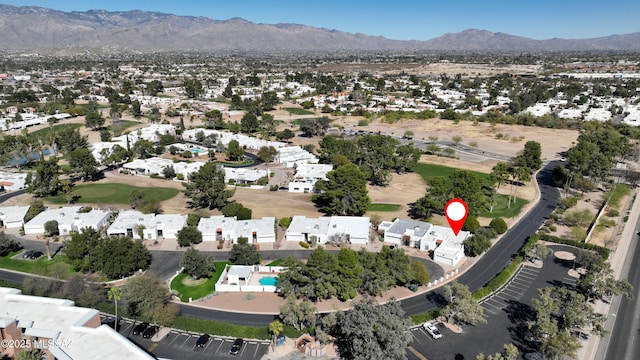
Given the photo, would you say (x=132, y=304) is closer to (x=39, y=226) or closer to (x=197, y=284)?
(x=197, y=284)

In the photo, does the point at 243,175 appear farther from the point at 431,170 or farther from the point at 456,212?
the point at 456,212

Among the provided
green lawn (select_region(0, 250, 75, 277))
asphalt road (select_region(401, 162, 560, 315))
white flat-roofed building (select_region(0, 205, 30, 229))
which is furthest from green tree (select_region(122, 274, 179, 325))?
white flat-roofed building (select_region(0, 205, 30, 229))

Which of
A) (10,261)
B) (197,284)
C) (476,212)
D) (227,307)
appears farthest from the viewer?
(476,212)

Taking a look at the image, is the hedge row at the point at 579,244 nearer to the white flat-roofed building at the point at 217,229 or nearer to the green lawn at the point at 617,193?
the green lawn at the point at 617,193

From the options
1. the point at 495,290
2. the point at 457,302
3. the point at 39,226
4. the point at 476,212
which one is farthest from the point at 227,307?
the point at 476,212

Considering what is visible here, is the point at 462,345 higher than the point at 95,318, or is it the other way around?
the point at 95,318

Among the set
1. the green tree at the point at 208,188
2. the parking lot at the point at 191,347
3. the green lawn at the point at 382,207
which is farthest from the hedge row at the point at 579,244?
the green tree at the point at 208,188

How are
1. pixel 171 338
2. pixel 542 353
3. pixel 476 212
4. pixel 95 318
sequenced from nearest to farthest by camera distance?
1. pixel 95 318
2. pixel 542 353
3. pixel 171 338
4. pixel 476 212
